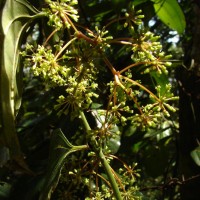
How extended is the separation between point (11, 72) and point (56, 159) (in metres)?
0.27

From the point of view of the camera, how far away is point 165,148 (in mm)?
2041

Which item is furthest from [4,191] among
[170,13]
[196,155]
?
[170,13]

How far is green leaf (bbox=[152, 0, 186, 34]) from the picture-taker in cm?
149

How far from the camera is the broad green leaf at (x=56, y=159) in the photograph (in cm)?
84

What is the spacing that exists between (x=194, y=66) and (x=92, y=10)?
59 cm

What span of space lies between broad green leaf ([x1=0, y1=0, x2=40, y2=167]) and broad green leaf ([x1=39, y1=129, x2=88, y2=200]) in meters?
0.09

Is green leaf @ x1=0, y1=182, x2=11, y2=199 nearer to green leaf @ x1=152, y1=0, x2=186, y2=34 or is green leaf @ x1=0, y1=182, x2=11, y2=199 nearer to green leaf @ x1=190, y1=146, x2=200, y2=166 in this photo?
green leaf @ x1=190, y1=146, x2=200, y2=166

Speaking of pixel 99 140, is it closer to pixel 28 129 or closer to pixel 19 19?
pixel 19 19

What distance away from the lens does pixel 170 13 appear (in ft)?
4.99

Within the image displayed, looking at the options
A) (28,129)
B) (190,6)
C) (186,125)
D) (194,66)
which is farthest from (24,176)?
(190,6)

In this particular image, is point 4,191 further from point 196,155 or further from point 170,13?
point 170,13

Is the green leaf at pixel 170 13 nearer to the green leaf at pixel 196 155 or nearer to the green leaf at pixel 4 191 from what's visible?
the green leaf at pixel 196 155

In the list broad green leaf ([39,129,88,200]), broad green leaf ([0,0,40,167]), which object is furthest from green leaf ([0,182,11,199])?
broad green leaf ([0,0,40,167])

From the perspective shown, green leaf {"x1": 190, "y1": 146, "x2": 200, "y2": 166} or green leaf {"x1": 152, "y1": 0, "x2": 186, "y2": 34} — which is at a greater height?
green leaf {"x1": 152, "y1": 0, "x2": 186, "y2": 34}
